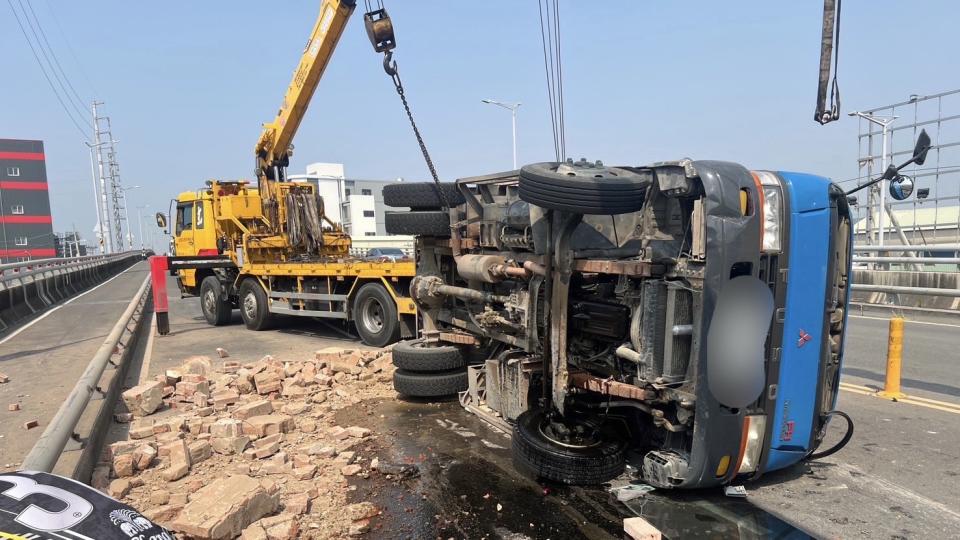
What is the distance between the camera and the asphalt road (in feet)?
14.4

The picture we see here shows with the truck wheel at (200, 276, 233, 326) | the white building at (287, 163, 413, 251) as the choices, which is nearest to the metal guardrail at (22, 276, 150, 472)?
the truck wheel at (200, 276, 233, 326)

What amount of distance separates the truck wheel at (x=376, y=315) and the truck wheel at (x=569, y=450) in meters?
4.84

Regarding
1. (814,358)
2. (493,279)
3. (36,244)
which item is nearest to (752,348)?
(814,358)

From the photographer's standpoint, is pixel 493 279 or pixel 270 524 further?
pixel 493 279

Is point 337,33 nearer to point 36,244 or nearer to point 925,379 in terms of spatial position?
point 925,379

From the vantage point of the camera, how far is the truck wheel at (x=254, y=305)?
11078 mm

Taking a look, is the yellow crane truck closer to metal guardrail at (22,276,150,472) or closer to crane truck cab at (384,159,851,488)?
metal guardrail at (22,276,150,472)

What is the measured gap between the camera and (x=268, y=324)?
1130 centimetres

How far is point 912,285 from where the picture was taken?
11195mm

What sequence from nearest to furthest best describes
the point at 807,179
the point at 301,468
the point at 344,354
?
the point at 807,179 < the point at 301,468 < the point at 344,354

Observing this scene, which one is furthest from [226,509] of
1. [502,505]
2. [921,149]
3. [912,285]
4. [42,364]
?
[912,285]

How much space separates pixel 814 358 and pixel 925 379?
13.6 feet

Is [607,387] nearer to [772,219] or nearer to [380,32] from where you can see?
[772,219]

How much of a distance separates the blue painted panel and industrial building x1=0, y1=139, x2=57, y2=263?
6230 cm
